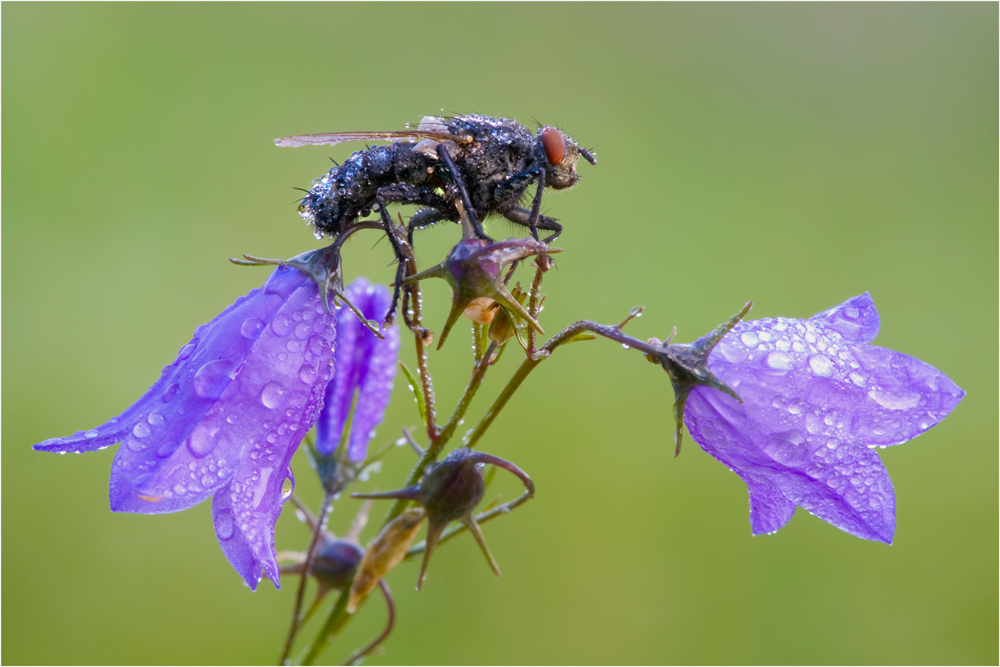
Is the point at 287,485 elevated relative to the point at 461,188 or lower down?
lower down

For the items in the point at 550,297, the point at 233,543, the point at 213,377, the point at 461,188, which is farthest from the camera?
the point at 550,297

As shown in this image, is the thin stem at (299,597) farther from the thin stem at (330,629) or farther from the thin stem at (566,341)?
the thin stem at (566,341)

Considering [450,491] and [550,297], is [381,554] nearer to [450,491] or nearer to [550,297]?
[450,491]

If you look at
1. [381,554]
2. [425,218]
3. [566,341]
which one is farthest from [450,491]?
[425,218]

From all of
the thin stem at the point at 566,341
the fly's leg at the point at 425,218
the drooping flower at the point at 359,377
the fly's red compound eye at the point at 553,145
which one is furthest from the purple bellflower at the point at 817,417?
the drooping flower at the point at 359,377

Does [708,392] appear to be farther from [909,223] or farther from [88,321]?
[909,223]

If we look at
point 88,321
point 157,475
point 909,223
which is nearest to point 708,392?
point 157,475

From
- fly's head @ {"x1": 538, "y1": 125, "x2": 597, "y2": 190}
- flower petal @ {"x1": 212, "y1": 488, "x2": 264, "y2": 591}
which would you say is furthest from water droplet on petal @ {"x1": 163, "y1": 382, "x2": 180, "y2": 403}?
fly's head @ {"x1": 538, "y1": 125, "x2": 597, "y2": 190}
